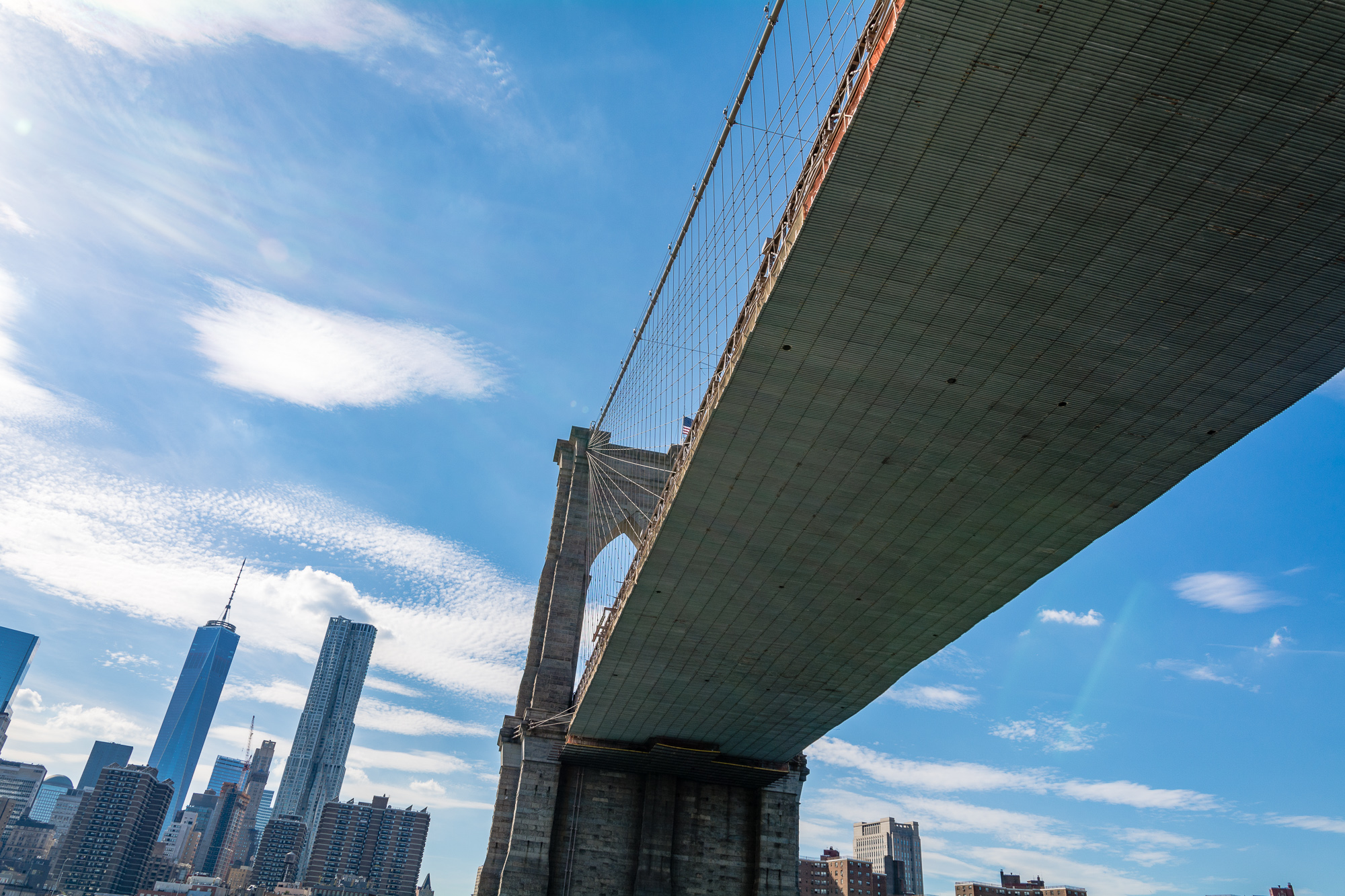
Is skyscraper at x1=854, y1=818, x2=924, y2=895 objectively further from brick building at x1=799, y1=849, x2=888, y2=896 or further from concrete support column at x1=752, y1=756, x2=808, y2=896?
concrete support column at x1=752, y1=756, x2=808, y2=896

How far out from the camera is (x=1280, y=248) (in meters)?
14.6

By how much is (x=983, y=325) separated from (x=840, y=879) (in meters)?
148

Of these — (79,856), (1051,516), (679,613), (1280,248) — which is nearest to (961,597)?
(1051,516)

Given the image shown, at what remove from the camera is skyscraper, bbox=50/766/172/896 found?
18462 cm

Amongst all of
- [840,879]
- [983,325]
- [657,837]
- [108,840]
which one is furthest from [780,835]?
[108,840]

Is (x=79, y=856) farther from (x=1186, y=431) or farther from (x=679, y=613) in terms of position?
(x=1186, y=431)

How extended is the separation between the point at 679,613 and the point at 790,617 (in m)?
4.10

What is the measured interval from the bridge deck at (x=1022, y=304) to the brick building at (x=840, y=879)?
132 metres

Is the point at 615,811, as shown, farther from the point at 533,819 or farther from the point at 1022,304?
the point at 1022,304

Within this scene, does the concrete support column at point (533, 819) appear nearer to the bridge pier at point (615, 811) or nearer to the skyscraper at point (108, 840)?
the bridge pier at point (615, 811)

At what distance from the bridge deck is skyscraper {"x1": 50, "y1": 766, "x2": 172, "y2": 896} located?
215 meters

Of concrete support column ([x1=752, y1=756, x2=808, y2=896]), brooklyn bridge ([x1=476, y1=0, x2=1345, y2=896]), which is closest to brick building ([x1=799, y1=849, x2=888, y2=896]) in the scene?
concrete support column ([x1=752, y1=756, x2=808, y2=896])

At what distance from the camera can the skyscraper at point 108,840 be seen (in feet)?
606

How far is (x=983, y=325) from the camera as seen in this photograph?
17484 mm
